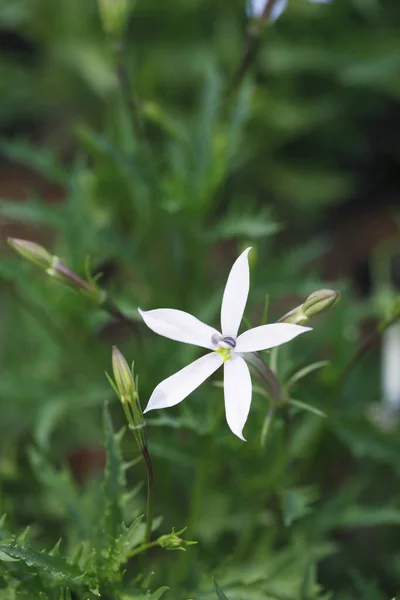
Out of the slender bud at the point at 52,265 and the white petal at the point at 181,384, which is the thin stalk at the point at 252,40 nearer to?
the slender bud at the point at 52,265

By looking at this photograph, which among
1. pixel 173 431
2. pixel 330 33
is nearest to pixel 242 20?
pixel 330 33

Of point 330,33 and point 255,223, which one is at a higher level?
point 330,33

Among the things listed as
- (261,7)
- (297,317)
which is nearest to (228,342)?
(297,317)

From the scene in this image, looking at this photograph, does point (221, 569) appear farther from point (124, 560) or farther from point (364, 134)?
point (364, 134)

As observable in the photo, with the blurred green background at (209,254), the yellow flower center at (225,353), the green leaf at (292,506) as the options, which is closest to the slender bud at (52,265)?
the blurred green background at (209,254)

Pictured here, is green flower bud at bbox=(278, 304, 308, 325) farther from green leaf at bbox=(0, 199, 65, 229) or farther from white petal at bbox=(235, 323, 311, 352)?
green leaf at bbox=(0, 199, 65, 229)
